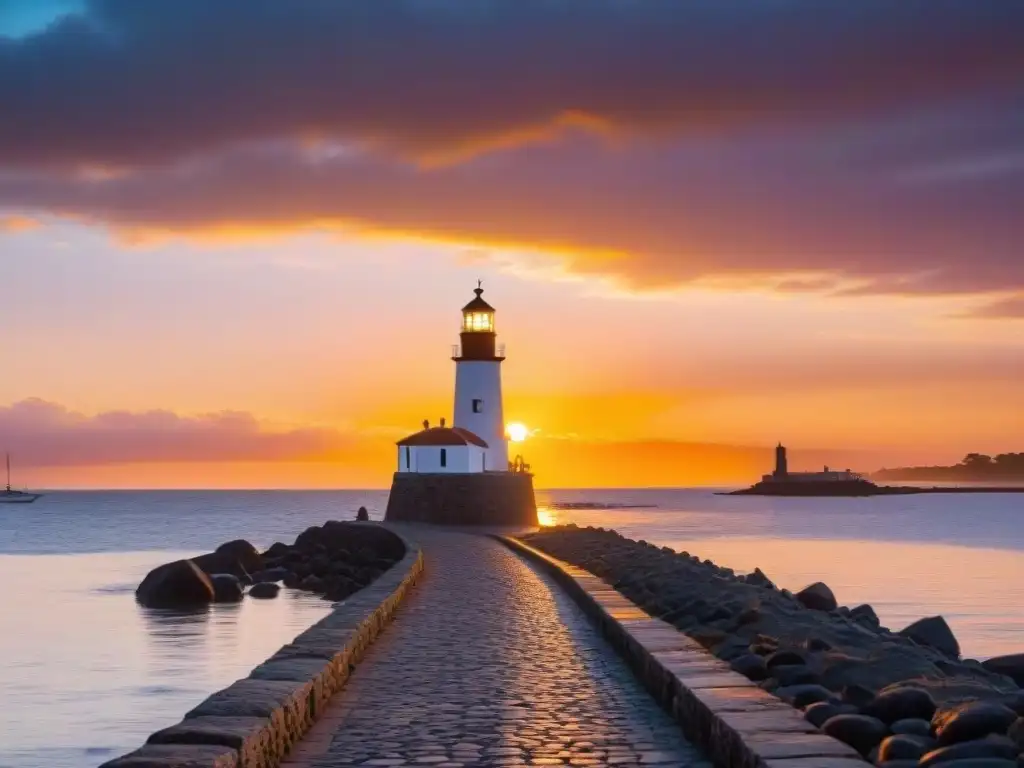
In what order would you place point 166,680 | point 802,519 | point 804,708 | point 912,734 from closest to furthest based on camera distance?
point 912,734 < point 804,708 < point 166,680 < point 802,519

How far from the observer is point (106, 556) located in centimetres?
5412

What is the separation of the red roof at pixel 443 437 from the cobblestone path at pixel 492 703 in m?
33.6

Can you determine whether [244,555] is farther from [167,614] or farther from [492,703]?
[492,703]

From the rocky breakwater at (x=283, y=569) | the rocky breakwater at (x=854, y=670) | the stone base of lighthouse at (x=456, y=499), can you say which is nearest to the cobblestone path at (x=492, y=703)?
the rocky breakwater at (x=854, y=670)

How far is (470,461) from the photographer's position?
156ft

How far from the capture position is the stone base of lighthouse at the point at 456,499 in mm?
46375

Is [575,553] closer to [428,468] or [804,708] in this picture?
[804,708]

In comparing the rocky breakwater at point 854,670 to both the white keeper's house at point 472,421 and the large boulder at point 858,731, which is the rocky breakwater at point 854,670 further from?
the white keeper's house at point 472,421

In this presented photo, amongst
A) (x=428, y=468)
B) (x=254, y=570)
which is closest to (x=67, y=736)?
(x=254, y=570)

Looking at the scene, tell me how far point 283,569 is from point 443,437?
42.2 ft

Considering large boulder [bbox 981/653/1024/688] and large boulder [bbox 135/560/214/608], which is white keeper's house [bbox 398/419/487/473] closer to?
large boulder [bbox 135/560/214/608]

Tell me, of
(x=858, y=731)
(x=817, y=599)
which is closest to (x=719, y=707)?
(x=858, y=731)

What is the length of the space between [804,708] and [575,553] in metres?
17.7

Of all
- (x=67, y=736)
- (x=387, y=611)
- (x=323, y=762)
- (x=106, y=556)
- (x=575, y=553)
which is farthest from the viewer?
(x=106, y=556)
